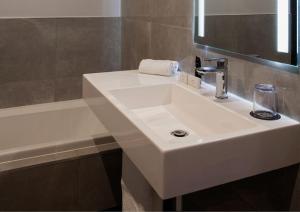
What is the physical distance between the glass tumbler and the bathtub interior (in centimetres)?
127

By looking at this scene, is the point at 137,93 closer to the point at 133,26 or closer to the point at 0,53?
the point at 133,26

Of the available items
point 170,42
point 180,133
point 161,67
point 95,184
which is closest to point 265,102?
point 180,133

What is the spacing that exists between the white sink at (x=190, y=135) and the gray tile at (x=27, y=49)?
1041 millimetres

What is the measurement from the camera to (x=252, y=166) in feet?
3.02

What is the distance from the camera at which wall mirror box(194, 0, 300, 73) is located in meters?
1.00

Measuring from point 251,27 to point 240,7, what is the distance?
12cm

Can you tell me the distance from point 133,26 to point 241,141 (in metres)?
1.60

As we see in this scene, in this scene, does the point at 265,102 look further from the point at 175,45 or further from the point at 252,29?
the point at 175,45

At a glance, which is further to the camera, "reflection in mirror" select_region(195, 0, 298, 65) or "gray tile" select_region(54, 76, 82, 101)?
"gray tile" select_region(54, 76, 82, 101)

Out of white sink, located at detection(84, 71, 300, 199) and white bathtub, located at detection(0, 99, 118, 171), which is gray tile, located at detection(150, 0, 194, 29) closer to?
white sink, located at detection(84, 71, 300, 199)

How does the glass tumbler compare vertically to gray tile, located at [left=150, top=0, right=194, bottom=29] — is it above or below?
below

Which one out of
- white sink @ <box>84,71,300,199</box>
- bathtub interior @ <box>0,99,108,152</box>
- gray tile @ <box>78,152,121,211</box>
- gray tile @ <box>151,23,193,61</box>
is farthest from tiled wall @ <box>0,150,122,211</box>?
gray tile @ <box>151,23,193,61</box>

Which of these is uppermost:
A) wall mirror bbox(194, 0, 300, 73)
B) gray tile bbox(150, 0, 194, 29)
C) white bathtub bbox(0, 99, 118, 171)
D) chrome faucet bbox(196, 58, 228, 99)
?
gray tile bbox(150, 0, 194, 29)

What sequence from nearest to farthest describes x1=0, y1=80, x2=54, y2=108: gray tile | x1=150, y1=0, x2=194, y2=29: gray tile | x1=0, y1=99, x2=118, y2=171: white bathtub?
1. x1=150, y1=0, x2=194, y2=29: gray tile
2. x1=0, y1=99, x2=118, y2=171: white bathtub
3. x1=0, y1=80, x2=54, y2=108: gray tile
